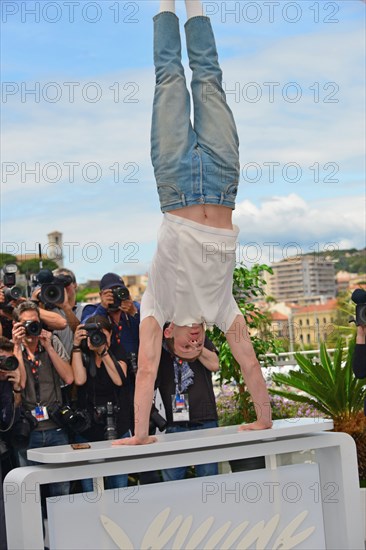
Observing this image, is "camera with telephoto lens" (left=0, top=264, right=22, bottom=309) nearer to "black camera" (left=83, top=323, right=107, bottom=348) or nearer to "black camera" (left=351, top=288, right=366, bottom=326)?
"black camera" (left=83, top=323, right=107, bottom=348)

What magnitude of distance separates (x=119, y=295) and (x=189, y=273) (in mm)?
1434

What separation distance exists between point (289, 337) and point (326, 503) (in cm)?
246

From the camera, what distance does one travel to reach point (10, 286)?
5.60 m

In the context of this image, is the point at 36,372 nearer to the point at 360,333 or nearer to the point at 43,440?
the point at 43,440

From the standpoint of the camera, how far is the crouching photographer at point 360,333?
16.2 feet

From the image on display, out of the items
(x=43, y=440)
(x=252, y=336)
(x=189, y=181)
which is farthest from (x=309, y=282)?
(x=189, y=181)

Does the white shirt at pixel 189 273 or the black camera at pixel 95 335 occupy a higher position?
the white shirt at pixel 189 273

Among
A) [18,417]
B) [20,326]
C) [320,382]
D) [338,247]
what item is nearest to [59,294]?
[20,326]

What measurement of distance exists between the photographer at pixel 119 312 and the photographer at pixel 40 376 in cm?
37

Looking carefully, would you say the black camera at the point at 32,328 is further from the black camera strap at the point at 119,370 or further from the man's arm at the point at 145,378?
the man's arm at the point at 145,378

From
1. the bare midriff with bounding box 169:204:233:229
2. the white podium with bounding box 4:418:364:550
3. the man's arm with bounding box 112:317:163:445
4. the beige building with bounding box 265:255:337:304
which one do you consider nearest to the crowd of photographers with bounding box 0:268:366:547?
the white podium with bounding box 4:418:364:550

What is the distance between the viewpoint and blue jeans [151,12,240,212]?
13.1ft

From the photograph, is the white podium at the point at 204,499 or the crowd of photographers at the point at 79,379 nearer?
the white podium at the point at 204,499

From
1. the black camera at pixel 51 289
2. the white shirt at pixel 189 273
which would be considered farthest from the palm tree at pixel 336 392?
the white shirt at pixel 189 273
